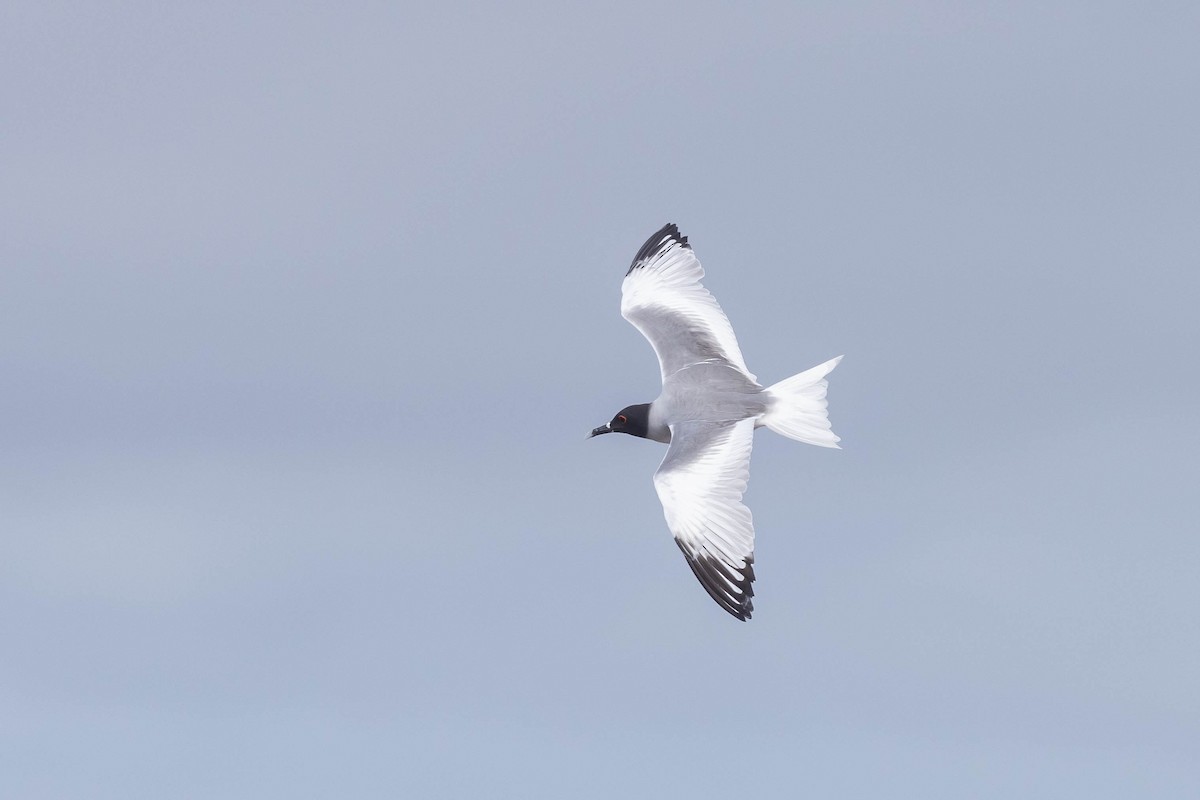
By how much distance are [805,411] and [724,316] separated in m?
4.63

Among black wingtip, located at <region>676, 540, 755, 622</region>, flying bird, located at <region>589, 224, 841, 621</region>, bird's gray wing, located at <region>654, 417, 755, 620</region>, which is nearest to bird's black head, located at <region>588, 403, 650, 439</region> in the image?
flying bird, located at <region>589, 224, 841, 621</region>

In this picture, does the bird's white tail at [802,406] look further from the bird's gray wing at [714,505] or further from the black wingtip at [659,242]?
the black wingtip at [659,242]

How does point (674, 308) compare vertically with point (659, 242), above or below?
below

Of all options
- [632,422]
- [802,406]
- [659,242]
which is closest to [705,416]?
[802,406]

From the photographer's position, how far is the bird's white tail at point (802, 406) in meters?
27.8

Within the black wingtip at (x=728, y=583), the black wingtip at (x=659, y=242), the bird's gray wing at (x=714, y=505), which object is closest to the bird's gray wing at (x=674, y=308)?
the black wingtip at (x=659, y=242)

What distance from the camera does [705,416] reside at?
28.5m

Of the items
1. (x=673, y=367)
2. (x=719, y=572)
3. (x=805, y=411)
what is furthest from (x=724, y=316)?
(x=719, y=572)

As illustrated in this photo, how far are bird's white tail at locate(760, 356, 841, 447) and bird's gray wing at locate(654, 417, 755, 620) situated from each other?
498mm

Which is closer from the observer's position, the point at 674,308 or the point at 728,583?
the point at 728,583

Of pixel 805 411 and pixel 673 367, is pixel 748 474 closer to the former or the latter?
pixel 805 411

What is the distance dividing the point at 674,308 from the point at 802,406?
5.23 m

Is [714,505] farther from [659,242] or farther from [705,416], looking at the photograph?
[659,242]

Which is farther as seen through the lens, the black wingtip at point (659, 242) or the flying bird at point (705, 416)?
the black wingtip at point (659, 242)
